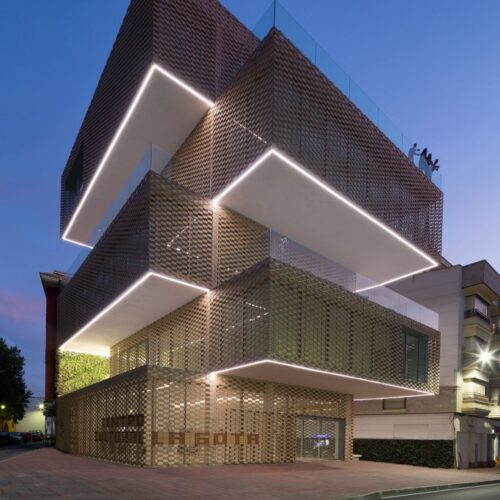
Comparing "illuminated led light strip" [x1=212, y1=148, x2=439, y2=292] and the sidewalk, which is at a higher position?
"illuminated led light strip" [x1=212, y1=148, x2=439, y2=292]

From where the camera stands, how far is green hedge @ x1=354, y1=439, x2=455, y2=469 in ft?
93.9

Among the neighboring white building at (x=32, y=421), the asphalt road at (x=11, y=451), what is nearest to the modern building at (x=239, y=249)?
the asphalt road at (x=11, y=451)

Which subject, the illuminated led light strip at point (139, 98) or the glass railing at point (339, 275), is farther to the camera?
the glass railing at point (339, 275)

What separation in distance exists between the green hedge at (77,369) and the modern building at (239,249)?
6.32m

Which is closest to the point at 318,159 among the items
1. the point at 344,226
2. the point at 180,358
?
the point at 344,226

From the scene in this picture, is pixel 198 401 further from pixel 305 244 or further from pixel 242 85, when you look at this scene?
pixel 242 85

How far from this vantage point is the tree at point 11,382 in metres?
50.6

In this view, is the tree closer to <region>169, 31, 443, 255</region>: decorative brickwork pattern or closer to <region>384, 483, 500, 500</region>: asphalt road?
<region>169, 31, 443, 255</region>: decorative brickwork pattern

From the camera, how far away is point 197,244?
65.4 feet

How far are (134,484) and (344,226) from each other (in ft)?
47.8

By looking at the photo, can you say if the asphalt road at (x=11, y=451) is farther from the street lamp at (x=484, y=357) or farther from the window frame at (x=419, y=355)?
the street lamp at (x=484, y=357)

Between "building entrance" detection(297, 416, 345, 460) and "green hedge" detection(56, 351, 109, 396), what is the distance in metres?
15.2

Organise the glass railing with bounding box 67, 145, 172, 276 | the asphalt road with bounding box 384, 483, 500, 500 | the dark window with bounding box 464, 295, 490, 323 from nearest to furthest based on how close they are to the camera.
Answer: the asphalt road with bounding box 384, 483, 500, 500, the glass railing with bounding box 67, 145, 172, 276, the dark window with bounding box 464, 295, 490, 323

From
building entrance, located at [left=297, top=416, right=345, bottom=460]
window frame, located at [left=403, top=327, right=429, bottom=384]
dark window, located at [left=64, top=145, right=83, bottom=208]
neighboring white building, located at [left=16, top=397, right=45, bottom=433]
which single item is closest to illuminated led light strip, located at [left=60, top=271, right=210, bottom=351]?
building entrance, located at [left=297, top=416, right=345, bottom=460]
